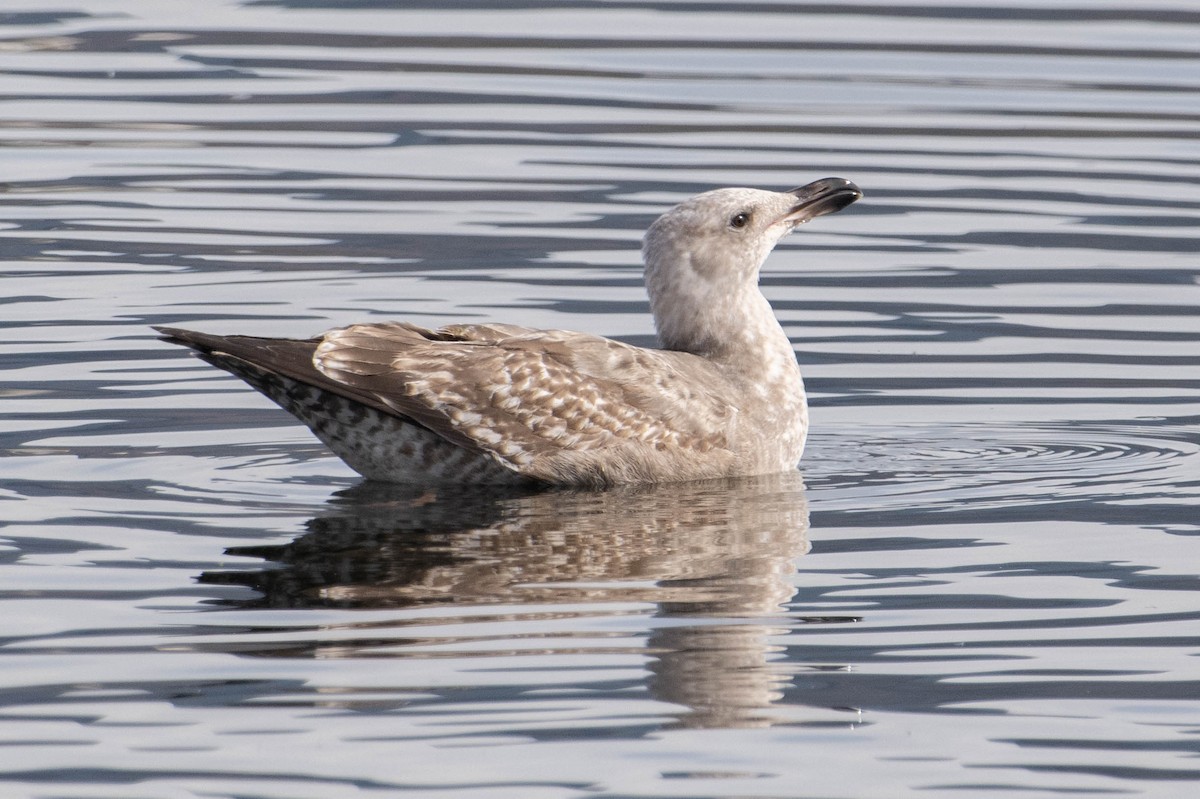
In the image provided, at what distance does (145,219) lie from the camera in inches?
620

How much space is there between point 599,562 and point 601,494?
1434mm

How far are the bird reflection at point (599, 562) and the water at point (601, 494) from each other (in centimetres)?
3

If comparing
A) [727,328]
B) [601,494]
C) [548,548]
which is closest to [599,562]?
[548,548]

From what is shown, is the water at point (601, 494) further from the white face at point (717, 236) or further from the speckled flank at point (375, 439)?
the white face at point (717, 236)

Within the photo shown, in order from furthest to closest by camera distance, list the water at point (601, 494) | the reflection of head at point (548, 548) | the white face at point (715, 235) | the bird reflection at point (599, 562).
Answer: the white face at point (715, 235) < the reflection of head at point (548, 548) < the bird reflection at point (599, 562) < the water at point (601, 494)

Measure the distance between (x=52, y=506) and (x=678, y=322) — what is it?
9.57ft

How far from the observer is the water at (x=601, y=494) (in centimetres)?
700

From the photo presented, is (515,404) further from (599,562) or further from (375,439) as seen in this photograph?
(599,562)

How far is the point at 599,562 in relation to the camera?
29.0 feet

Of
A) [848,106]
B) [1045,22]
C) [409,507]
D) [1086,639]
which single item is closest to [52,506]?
[409,507]

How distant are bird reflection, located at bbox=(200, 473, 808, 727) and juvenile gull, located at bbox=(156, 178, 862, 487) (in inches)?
4.3

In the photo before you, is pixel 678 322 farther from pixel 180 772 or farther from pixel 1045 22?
pixel 1045 22

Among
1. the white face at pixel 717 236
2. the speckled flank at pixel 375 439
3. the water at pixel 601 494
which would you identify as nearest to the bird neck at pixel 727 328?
the white face at pixel 717 236

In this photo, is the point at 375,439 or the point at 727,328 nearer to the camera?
the point at 375,439
